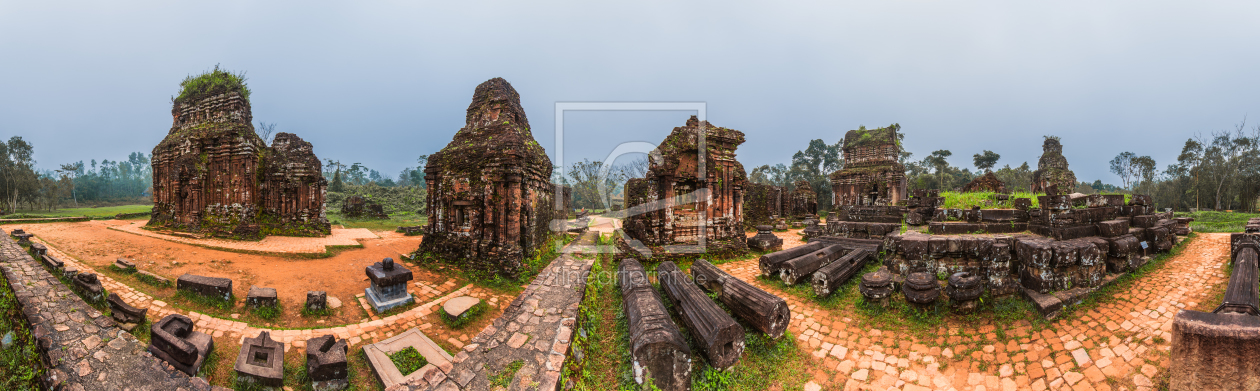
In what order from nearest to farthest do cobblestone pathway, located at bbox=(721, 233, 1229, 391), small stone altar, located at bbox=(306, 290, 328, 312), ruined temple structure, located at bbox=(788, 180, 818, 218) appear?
cobblestone pathway, located at bbox=(721, 233, 1229, 391) < small stone altar, located at bbox=(306, 290, 328, 312) < ruined temple structure, located at bbox=(788, 180, 818, 218)

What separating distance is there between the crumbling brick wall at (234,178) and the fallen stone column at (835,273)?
15.9m

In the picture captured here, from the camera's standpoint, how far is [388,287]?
6.09 meters

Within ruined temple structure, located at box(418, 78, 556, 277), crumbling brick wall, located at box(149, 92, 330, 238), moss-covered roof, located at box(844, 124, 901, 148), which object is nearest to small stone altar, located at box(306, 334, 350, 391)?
Answer: ruined temple structure, located at box(418, 78, 556, 277)

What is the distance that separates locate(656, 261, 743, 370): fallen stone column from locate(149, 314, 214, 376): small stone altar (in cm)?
539

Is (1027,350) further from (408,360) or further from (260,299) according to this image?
(260,299)

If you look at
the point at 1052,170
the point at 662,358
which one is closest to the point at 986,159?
the point at 1052,170

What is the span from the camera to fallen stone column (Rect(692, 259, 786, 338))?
14.8 feet

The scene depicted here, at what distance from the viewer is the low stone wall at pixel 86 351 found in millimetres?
3658

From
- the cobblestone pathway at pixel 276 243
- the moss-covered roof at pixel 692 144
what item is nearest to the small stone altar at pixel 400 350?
the moss-covered roof at pixel 692 144

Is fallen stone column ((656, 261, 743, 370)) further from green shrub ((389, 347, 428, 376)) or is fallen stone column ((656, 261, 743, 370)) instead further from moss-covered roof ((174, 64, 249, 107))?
moss-covered roof ((174, 64, 249, 107))

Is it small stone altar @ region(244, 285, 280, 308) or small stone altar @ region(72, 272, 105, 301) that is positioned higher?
small stone altar @ region(72, 272, 105, 301)

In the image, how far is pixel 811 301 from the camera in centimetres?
597

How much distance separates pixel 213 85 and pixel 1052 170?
41.9 m

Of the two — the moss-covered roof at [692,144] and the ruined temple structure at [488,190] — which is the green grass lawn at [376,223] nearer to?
the ruined temple structure at [488,190]
